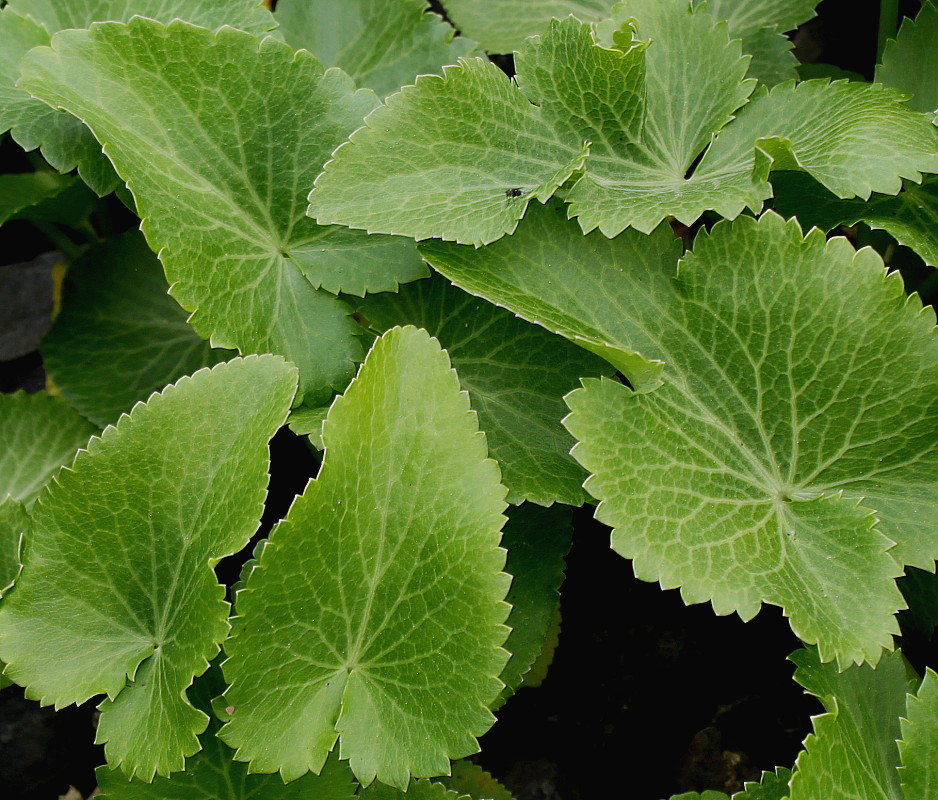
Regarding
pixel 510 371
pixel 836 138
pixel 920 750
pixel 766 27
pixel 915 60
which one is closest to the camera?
pixel 920 750

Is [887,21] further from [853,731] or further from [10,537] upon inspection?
[10,537]

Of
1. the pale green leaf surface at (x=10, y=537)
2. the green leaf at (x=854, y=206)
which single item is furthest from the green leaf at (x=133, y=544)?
the green leaf at (x=854, y=206)

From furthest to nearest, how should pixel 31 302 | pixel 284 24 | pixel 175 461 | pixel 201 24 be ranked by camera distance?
pixel 31 302 → pixel 284 24 → pixel 201 24 → pixel 175 461

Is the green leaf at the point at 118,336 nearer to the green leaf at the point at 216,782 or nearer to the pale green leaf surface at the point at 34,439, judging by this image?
the pale green leaf surface at the point at 34,439

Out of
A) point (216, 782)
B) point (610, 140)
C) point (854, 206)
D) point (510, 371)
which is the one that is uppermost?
point (610, 140)

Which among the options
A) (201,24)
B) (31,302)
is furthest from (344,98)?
(31,302)

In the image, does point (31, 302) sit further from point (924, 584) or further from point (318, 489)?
point (924, 584)

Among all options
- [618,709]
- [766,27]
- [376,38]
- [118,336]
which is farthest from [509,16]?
[618,709]

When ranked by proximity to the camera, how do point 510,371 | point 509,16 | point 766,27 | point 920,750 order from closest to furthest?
point 920,750 → point 510,371 → point 766,27 → point 509,16
